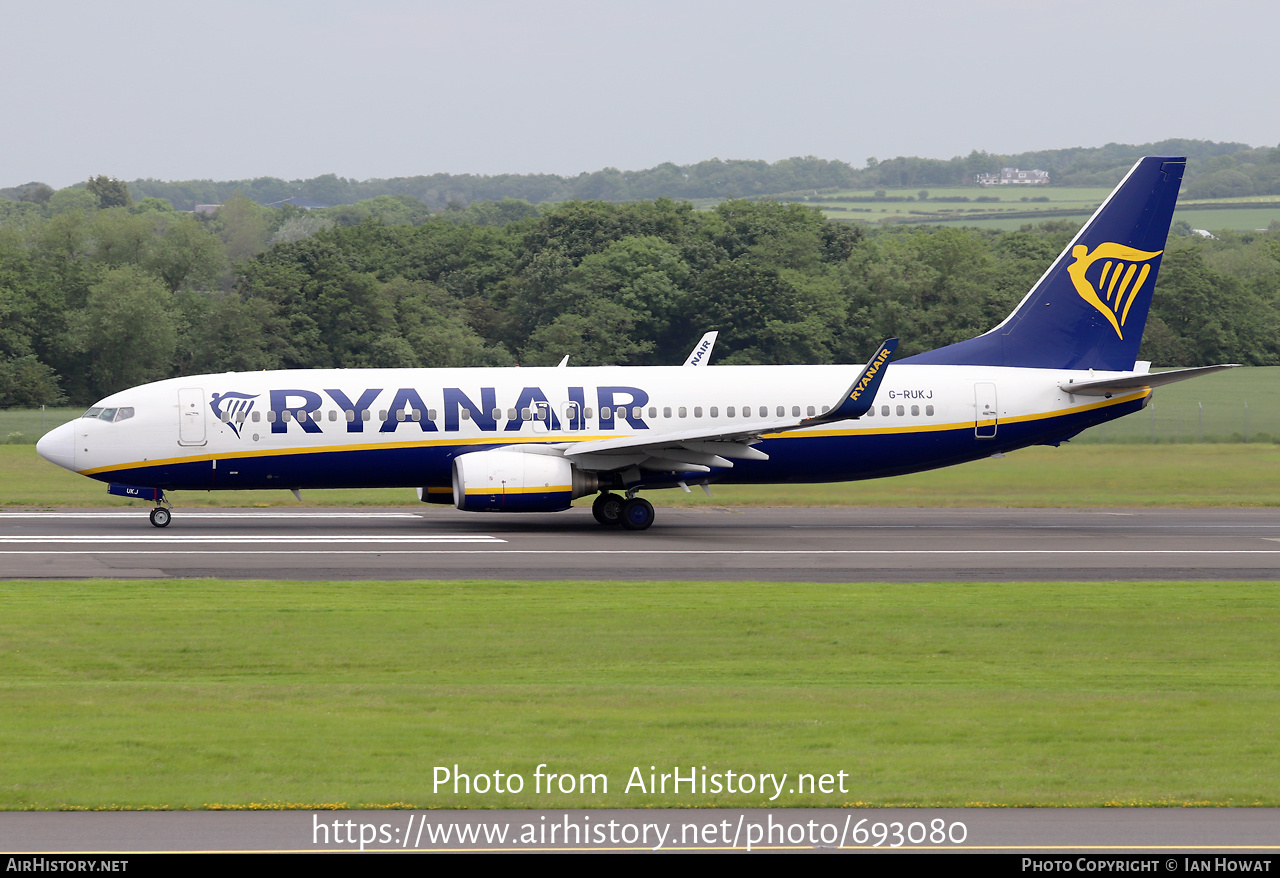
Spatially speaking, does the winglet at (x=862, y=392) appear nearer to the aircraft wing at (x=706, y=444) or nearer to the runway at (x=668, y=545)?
the aircraft wing at (x=706, y=444)

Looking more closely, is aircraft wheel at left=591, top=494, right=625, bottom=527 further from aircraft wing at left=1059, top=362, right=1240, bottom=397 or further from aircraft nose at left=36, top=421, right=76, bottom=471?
aircraft nose at left=36, top=421, right=76, bottom=471

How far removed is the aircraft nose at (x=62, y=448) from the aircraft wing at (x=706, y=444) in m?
10.9

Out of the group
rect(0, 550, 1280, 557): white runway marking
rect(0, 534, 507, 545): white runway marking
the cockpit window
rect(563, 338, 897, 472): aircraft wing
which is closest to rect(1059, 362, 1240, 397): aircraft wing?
rect(0, 550, 1280, 557): white runway marking

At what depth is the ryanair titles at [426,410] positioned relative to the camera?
1221 inches

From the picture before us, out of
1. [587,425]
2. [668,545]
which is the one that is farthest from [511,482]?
[668,545]

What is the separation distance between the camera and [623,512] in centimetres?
3144

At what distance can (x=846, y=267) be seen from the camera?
82625 millimetres

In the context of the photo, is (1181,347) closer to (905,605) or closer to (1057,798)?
(905,605)

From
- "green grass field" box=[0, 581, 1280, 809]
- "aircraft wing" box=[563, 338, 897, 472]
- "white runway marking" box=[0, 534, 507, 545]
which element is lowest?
"white runway marking" box=[0, 534, 507, 545]

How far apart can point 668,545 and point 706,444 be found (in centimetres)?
289

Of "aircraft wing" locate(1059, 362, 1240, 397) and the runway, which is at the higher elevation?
"aircraft wing" locate(1059, 362, 1240, 397)

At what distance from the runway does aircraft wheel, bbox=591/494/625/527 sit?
370 mm

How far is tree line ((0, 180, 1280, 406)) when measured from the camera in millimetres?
71500
